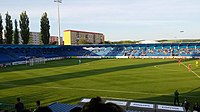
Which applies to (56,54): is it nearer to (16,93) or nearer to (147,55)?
(147,55)

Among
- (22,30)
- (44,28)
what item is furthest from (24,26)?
(44,28)

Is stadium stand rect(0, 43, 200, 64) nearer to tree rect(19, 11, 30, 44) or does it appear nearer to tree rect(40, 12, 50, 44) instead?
tree rect(40, 12, 50, 44)

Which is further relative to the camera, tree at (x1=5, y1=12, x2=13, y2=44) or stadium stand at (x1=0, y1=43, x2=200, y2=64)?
stadium stand at (x1=0, y1=43, x2=200, y2=64)

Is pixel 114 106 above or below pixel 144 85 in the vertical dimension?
above

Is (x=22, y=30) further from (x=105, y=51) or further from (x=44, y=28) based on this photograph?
(x=105, y=51)

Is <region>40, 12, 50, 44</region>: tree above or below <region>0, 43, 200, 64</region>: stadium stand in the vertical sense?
above

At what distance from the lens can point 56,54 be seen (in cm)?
9338

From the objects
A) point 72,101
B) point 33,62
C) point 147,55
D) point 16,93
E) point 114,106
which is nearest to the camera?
point 114,106

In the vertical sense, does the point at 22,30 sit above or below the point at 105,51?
above

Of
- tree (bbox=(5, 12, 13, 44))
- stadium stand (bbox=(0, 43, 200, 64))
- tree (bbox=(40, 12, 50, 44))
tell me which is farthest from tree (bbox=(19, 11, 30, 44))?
tree (bbox=(40, 12, 50, 44))

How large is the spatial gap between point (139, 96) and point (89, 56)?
69.4 metres

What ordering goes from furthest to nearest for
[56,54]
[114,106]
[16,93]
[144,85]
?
[56,54] < [144,85] < [16,93] < [114,106]

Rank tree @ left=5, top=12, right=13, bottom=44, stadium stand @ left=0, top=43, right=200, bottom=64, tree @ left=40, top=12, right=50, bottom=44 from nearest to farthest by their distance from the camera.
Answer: tree @ left=5, top=12, right=13, bottom=44 < stadium stand @ left=0, top=43, right=200, bottom=64 < tree @ left=40, top=12, right=50, bottom=44

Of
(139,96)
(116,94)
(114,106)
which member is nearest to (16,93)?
(116,94)
